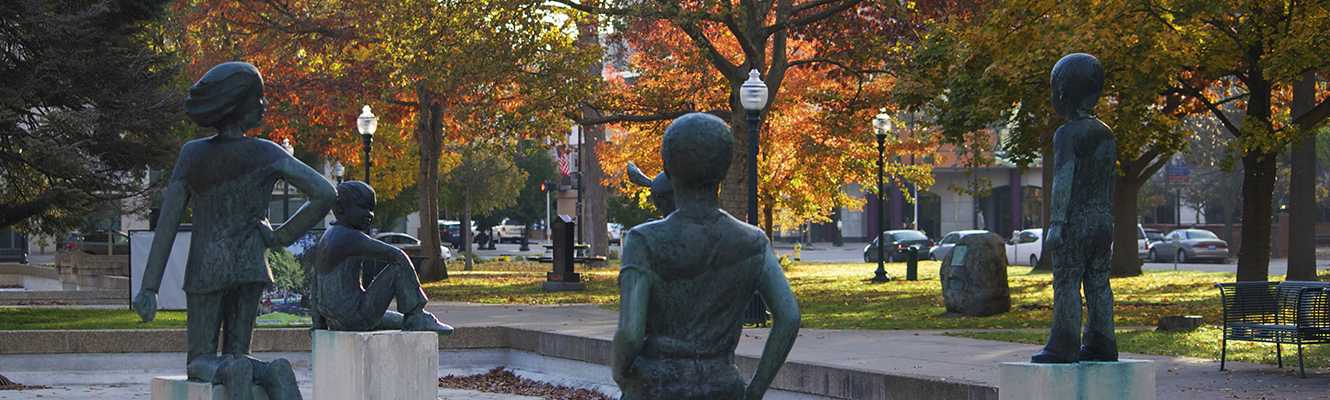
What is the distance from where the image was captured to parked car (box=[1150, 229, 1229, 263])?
125 ft

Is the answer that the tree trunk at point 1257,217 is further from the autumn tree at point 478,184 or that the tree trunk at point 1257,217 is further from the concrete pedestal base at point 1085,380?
the autumn tree at point 478,184

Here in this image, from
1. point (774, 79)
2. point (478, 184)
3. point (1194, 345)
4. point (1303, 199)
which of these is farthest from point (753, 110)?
point (478, 184)

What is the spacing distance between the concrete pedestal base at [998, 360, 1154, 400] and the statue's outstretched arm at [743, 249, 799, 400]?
11.4 ft

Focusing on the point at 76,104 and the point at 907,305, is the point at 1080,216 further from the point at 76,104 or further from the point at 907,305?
the point at 76,104

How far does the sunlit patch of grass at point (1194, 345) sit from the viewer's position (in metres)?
10.9

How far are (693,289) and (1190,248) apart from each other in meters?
38.7

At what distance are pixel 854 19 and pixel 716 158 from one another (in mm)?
20411

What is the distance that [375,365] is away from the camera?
751 centimetres

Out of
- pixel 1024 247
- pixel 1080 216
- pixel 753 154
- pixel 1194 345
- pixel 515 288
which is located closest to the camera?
pixel 1080 216

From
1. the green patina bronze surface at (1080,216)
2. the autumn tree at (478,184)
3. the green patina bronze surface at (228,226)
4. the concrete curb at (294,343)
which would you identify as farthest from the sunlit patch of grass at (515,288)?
the autumn tree at (478,184)

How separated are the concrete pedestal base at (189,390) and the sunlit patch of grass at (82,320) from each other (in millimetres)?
7900

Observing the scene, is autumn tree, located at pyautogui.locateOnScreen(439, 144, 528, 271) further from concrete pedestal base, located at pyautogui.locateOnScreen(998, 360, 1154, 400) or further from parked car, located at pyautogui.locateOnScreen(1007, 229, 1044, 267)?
concrete pedestal base, located at pyautogui.locateOnScreen(998, 360, 1154, 400)

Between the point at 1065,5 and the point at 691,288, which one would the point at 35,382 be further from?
the point at 1065,5

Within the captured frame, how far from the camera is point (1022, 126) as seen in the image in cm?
1694
